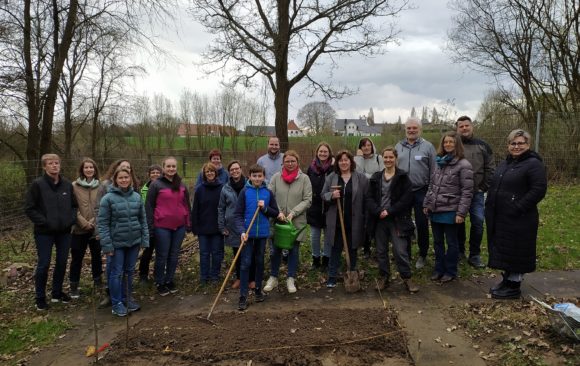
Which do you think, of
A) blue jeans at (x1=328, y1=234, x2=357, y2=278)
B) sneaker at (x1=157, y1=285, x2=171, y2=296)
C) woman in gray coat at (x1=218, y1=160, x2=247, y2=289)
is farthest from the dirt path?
woman in gray coat at (x1=218, y1=160, x2=247, y2=289)

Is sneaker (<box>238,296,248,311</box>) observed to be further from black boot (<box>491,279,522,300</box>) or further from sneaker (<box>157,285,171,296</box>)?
black boot (<box>491,279,522,300</box>)

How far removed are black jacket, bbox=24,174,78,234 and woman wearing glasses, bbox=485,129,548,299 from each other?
5267 mm

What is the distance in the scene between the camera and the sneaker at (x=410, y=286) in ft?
16.5

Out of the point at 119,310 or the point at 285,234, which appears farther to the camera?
the point at 285,234

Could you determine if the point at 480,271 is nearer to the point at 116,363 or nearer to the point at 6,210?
the point at 116,363

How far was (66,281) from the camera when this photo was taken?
621cm

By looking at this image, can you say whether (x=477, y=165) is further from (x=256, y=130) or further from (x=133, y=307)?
(x=256, y=130)

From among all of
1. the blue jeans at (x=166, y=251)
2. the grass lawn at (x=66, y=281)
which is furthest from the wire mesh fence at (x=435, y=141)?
the blue jeans at (x=166, y=251)

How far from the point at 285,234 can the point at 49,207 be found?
2965 millimetres

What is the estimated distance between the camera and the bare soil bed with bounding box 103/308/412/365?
3670 mm

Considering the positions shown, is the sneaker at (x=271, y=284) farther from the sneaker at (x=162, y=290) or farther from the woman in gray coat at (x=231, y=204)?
the sneaker at (x=162, y=290)

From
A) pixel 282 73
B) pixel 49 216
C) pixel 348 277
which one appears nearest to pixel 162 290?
pixel 49 216

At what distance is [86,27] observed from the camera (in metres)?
9.71

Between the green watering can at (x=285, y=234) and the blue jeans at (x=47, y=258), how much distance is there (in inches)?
108
